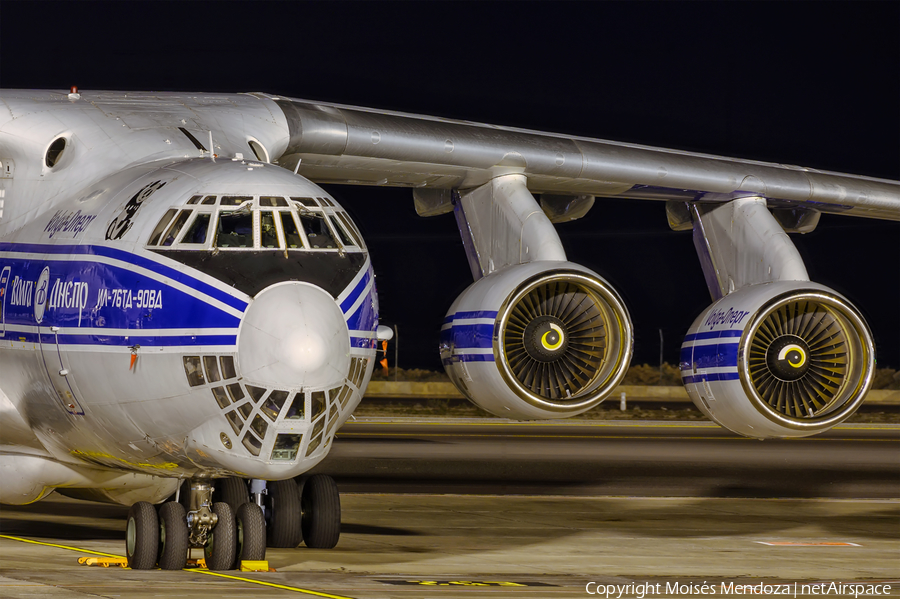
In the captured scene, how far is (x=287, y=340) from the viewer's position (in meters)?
8.30

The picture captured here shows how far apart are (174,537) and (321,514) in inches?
81.6

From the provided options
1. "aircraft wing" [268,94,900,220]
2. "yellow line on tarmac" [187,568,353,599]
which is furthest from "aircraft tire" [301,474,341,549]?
"aircraft wing" [268,94,900,220]

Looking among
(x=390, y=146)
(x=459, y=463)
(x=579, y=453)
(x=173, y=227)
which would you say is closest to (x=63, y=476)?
(x=173, y=227)

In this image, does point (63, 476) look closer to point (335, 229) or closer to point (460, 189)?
point (335, 229)

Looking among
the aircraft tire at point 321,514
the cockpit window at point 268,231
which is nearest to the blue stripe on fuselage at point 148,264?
the cockpit window at point 268,231

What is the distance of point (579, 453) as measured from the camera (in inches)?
917

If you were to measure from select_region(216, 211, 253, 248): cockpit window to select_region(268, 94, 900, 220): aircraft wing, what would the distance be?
303 centimetres

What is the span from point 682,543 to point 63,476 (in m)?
5.09

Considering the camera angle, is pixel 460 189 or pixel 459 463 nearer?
pixel 460 189

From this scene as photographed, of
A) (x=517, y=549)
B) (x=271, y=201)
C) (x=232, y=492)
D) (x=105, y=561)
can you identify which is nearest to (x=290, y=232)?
(x=271, y=201)

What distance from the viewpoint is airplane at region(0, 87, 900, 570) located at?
8648 mm

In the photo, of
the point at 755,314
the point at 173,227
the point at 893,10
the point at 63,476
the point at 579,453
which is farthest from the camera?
the point at 893,10

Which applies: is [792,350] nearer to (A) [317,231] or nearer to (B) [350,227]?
(B) [350,227]

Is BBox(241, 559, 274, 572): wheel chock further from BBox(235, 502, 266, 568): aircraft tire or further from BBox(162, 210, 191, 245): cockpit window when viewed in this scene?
BBox(162, 210, 191, 245): cockpit window
